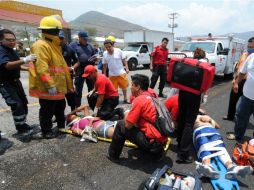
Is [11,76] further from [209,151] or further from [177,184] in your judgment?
[209,151]

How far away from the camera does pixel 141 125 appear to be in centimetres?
348

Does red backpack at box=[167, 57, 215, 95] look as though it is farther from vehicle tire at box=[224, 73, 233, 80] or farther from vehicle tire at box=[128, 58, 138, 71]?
vehicle tire at box=[128, 58, 138, 71]

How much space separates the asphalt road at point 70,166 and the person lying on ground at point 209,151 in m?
0.21

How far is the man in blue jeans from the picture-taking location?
396cm

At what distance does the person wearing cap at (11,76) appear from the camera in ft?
13.3

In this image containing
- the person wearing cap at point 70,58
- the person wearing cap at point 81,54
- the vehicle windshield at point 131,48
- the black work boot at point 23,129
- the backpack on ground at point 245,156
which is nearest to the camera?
the backpack on ground at point 245,156

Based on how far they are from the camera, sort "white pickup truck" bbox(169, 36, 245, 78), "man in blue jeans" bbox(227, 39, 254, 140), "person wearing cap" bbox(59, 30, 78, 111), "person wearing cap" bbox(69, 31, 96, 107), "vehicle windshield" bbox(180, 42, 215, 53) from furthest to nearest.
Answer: "vehicle windshield" bbox(180, 42, 215, 53) < "white pickup truck" bbox(169, 36, 245, 78) < "person wearing cap" bbox(69, 31, 96, 107) < "person wearing cap" bbox(59, 30, 78, 111) < "man in blue jeans" bbox(227, 39, 254, 140)

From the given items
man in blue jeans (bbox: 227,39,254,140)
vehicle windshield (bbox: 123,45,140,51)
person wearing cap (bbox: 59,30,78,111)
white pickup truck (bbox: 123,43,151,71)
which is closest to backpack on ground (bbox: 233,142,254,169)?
man in blue jeans (bbox: 227,39,254,140)

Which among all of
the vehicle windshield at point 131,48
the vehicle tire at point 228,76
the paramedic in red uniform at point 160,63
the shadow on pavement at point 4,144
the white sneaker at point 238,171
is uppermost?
the vehicle windshield at point 131,48

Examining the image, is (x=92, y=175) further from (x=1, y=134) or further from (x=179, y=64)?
(x=1, y=134)

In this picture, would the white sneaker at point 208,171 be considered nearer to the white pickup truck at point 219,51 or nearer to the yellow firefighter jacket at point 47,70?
the yellow firefighter jacket at point 47,70

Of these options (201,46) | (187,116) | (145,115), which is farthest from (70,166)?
(201,46)

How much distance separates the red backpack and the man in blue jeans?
3.24 feet

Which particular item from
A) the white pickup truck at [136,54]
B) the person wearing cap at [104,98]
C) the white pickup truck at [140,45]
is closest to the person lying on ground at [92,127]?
the person wearing cap at [104,98]
